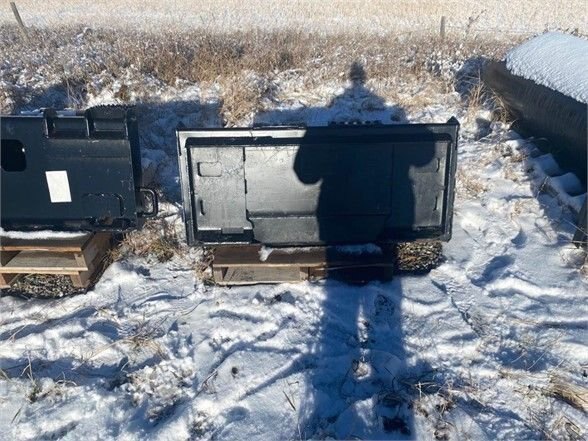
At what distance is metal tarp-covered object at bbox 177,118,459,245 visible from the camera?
327cm

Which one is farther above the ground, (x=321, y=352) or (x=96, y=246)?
(x=96, y=246)

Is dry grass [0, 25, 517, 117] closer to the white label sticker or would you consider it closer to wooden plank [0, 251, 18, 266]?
the white label sticker

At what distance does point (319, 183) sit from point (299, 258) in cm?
54

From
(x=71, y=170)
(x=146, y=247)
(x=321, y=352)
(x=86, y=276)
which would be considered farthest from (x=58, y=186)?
(x=321, y=352)

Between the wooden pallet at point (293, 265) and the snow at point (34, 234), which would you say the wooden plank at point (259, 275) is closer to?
the wooden pallet at point (293, 265)

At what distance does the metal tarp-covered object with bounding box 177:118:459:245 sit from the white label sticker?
0.85 meters

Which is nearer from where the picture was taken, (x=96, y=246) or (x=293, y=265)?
(x=293, y=265)

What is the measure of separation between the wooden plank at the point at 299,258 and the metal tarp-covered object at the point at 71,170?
2.47 feet

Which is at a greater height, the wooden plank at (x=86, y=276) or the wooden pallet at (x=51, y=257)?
the wooden pallet at (x=51, y=257)

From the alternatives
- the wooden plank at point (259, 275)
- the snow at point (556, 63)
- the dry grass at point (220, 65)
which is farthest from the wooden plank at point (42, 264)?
the snow at point (556, 63)

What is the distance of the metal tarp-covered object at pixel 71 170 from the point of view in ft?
11.0

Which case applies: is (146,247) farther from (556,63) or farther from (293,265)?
(556,63)

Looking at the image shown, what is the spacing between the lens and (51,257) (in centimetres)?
362

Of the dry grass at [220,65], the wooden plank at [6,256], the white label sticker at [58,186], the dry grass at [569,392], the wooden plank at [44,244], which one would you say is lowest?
the dry grass at [569,392]
